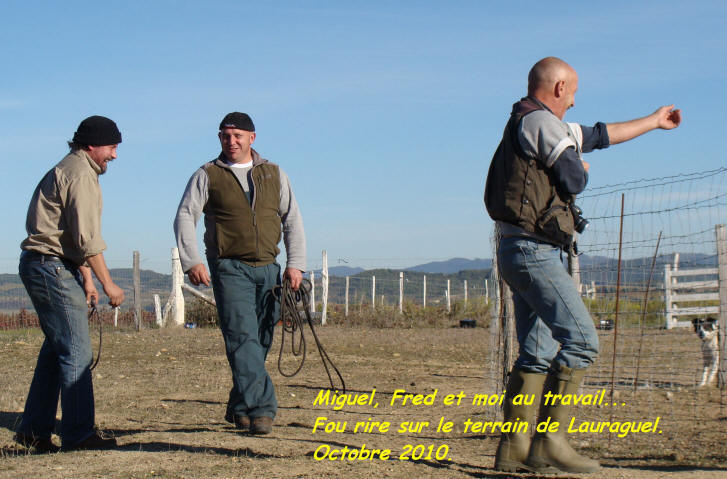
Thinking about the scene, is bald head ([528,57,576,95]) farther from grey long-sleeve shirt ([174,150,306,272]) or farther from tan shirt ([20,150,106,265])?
tan shirt ([20,150,106,265])

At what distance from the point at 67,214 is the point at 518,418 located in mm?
2793

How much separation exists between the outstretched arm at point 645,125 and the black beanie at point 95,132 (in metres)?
2.93

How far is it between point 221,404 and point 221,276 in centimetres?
212

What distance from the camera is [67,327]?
4.87 meters

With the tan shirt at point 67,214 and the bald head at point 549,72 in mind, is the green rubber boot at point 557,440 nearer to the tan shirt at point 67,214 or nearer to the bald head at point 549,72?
the bald head at point 549,72

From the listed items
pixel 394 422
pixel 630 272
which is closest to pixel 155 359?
pixel 394 422

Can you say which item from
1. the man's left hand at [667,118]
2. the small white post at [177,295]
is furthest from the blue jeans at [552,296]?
the small white post at [177,295]

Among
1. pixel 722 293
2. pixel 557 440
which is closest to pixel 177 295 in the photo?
pixel 722 293

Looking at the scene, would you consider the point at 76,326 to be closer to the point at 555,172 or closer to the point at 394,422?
the point at 394,422

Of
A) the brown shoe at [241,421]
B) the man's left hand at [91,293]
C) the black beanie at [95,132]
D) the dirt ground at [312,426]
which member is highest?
the black beanie at [95,132]

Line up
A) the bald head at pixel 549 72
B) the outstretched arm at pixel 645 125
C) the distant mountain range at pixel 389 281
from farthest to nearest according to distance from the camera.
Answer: the distant mountain range at pixel 389 281
the outstretched arm at pixel 645 125
the bald head at pixel 549 72

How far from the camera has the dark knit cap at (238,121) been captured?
548cm

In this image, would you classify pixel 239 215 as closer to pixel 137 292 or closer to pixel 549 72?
pixel 549 72

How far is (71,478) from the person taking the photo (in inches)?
166
